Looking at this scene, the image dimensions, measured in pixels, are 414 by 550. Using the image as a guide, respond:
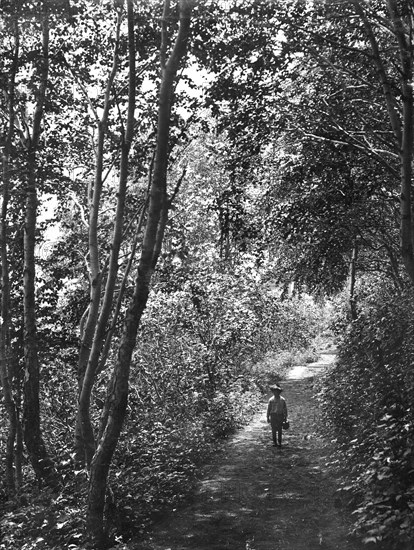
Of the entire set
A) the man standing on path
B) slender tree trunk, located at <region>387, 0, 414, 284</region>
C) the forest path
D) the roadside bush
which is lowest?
the forest path

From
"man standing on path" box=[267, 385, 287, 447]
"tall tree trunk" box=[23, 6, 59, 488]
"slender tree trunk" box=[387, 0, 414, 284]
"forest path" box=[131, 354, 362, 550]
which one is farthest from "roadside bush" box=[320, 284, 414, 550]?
"tall tree trunk" box=[23, 6, 59, 488]

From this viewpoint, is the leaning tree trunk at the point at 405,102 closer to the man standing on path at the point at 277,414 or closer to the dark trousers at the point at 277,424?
the man standing on path at the point at 277,414

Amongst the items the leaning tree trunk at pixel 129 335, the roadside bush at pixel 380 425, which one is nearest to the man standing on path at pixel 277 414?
the roadside bush at pixel 380 425

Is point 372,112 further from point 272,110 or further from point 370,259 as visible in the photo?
point 370,259

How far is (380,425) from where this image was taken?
6566mm

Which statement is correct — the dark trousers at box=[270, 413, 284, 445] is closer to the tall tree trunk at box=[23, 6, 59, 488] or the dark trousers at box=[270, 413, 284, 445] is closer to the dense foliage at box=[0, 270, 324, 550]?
the dense foliage at box=[0, 270, 324, 550]

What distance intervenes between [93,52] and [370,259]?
13994mm

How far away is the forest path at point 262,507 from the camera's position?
6.54m

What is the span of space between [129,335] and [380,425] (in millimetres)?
3504

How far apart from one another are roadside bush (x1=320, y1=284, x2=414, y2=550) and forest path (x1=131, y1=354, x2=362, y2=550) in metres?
0.48

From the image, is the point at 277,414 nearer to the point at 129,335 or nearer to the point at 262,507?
the point at 262,507

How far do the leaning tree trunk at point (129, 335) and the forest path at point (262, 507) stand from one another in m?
0.95

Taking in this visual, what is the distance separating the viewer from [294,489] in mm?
8641

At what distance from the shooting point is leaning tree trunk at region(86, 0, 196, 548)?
6.15m
